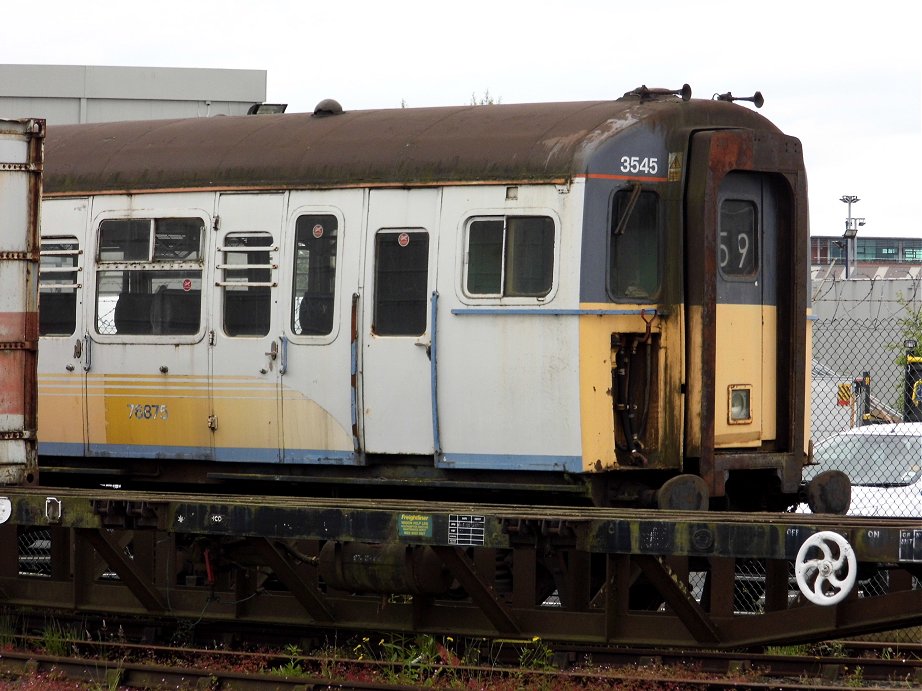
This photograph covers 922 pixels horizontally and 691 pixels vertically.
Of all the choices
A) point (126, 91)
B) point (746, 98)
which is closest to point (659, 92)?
point (746, 98)

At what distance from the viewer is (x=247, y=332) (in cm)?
1024

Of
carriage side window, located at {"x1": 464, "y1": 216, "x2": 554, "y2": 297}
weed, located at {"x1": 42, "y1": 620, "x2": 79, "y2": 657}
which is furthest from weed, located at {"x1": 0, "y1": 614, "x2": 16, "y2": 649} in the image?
carriage side window, located at {"x1": 464, "y1": 216, "x2": 554, "y2": 297}

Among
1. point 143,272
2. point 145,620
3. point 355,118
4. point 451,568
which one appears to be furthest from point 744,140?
point 145,620

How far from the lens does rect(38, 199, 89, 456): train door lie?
10.8 m

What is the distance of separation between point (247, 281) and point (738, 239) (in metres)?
3.41

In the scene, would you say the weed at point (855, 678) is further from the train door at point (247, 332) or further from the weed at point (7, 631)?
the weed at point (7, 631)

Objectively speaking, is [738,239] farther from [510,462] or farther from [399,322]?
[399,322]

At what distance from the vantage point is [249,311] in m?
10.2

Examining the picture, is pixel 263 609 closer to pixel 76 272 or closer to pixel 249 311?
pixel 249 311

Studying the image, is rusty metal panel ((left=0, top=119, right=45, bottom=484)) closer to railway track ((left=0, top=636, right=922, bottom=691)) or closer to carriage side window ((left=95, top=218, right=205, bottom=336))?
carriage side window ((left=95, top=218, right=205, bottom=336))

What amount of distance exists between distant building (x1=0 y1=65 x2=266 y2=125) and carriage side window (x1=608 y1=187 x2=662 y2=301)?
53.7 ft

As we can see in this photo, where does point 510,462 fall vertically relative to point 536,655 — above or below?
above

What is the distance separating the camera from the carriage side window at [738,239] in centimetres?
986

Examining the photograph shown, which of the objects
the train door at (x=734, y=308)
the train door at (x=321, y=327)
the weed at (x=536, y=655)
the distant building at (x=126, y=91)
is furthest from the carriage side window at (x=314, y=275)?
the distant building at (x=126, y=91)
